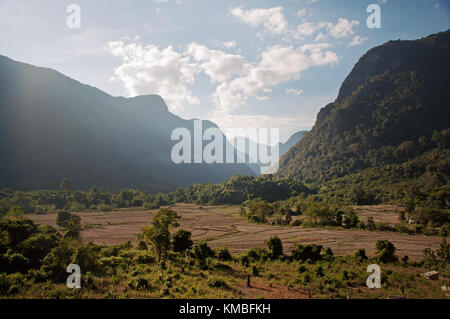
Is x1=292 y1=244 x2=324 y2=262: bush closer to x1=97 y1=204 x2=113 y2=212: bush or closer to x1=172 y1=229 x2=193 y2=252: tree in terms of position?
x1=172 y1=229 x2=193 y2=252: tree

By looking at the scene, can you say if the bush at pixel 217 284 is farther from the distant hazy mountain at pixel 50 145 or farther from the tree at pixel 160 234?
the distant hazy mountain at pixel 50 145

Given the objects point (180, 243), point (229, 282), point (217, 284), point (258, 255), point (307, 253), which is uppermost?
point (217, 284)

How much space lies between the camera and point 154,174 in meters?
199

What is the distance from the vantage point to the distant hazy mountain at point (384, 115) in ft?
443

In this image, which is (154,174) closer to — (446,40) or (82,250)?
(82,250)

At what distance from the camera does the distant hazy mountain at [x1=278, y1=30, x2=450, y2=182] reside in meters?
135

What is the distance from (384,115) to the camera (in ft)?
493

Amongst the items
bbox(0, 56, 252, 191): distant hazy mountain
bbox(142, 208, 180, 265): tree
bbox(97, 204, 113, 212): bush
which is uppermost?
bbox(0, 56, 252, 191): distant hazy mountain

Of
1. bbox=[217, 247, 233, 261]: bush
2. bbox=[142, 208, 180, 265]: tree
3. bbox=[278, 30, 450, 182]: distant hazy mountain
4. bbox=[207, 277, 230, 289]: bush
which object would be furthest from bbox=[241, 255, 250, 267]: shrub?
bbox=[278, 30, 450, 182]: distant hazy mountain

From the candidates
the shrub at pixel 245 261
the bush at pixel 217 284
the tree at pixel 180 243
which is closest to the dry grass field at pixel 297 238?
the shrub at pixel 245 261

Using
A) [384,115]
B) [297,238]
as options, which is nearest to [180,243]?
[297,238]

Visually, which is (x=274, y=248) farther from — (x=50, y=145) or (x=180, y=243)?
(x=50, y=145)
